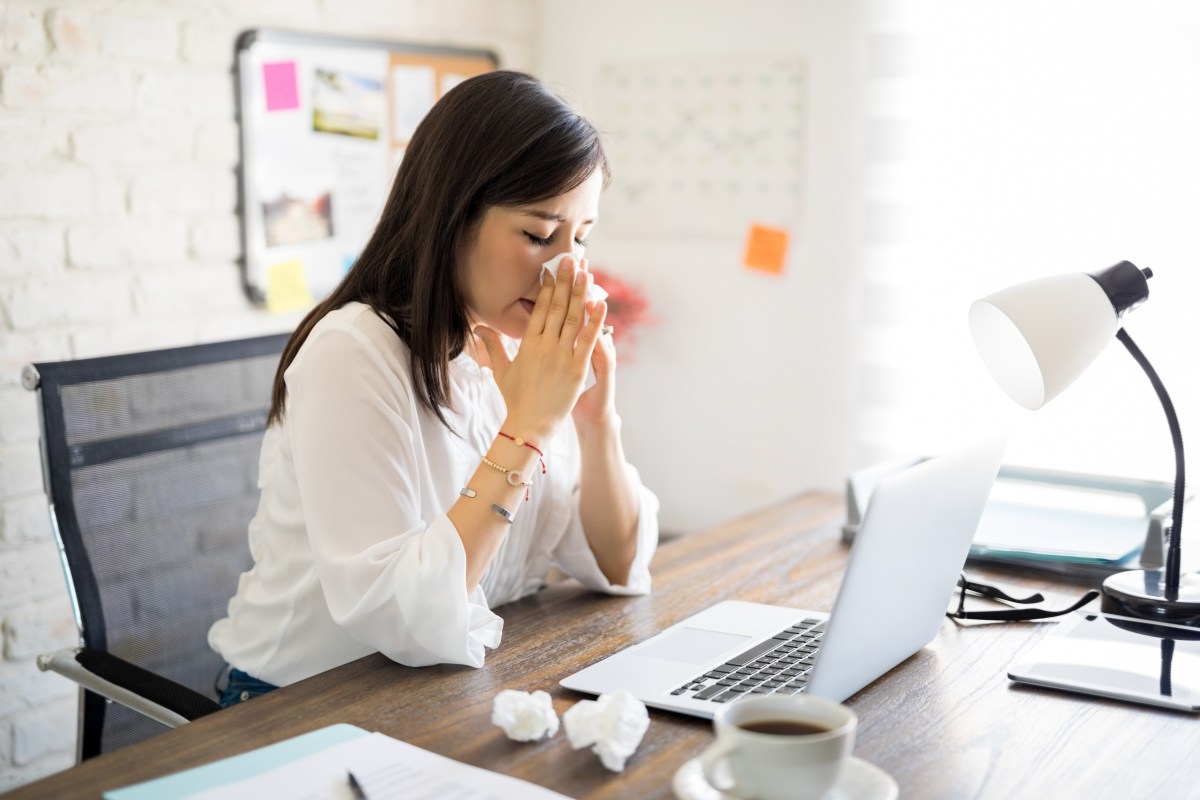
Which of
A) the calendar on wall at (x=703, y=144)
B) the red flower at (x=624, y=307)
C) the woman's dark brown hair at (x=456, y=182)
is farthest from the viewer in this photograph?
the red flower at (x=624, y=307)

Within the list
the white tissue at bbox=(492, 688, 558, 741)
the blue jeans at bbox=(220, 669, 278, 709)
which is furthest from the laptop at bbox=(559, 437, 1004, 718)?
the blue jeans at bbox=(220, 669, 278, 709)

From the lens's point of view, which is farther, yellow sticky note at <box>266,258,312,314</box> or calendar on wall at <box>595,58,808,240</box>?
calendar on wall at <box>595,58,808,240</box>

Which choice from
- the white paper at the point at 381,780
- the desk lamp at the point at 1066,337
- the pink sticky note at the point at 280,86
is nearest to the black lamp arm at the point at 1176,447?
the desk lamp at the point at 1066,337

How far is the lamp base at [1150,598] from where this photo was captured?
1.24 m

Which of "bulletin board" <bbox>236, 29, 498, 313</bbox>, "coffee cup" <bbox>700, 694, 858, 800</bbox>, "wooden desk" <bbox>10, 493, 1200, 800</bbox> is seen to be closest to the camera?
"coffee cup" <bbox>700, 694, 858, 800</bbox>

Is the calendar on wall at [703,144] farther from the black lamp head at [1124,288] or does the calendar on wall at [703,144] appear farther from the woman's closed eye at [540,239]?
the black lamp head at [1124,288]

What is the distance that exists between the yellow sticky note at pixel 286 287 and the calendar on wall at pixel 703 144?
777mm

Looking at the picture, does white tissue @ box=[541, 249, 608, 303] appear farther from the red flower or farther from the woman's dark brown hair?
the red flower

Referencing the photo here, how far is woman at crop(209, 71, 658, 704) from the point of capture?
3.87ft

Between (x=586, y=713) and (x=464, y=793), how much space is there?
0.12m

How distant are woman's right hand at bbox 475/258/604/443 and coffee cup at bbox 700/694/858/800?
1.66ft

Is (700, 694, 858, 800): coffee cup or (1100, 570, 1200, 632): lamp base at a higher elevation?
(700, 694, 858, 800): coffee cup

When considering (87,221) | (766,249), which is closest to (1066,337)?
(87,221)

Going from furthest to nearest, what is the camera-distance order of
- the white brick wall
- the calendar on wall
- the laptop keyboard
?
the calendar on wall → the white brick wall → the laptop keyboard
